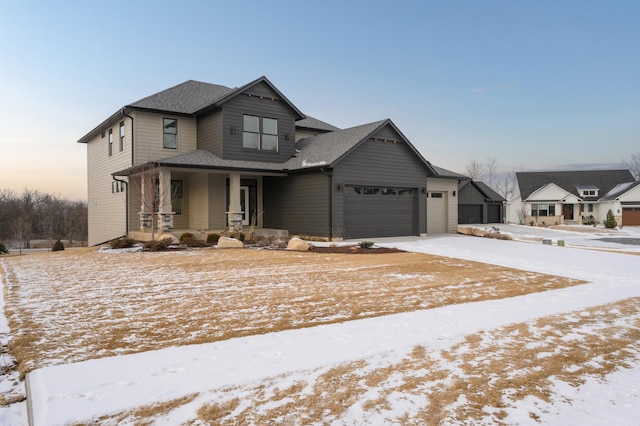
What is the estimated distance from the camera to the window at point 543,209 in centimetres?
4009

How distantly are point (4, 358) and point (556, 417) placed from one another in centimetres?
513

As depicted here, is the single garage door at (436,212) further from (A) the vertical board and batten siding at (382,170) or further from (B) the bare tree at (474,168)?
(B) the bare tree at (474,168)

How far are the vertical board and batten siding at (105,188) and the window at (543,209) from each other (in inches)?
1544

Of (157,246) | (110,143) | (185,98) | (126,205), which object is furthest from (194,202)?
(110,143)

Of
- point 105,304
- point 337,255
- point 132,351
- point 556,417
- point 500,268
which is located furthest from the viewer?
point 337,255

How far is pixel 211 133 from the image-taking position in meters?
18.5

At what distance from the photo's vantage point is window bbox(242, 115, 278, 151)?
60.9 ft

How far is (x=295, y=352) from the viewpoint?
415cm

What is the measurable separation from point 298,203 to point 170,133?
7.12 metres

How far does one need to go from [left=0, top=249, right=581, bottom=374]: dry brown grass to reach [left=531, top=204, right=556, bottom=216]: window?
34.6m

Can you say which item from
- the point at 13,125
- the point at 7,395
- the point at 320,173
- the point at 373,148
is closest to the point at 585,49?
the point at 373,148

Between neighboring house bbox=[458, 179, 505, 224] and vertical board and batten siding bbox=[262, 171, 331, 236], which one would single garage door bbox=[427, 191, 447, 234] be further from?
vertical board and batten siding bbox=[262, 171, 331, 236]

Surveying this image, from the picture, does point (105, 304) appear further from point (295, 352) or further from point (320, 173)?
point (320, 173)

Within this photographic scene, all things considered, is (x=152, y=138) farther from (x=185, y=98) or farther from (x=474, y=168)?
(x=474, y=168)
